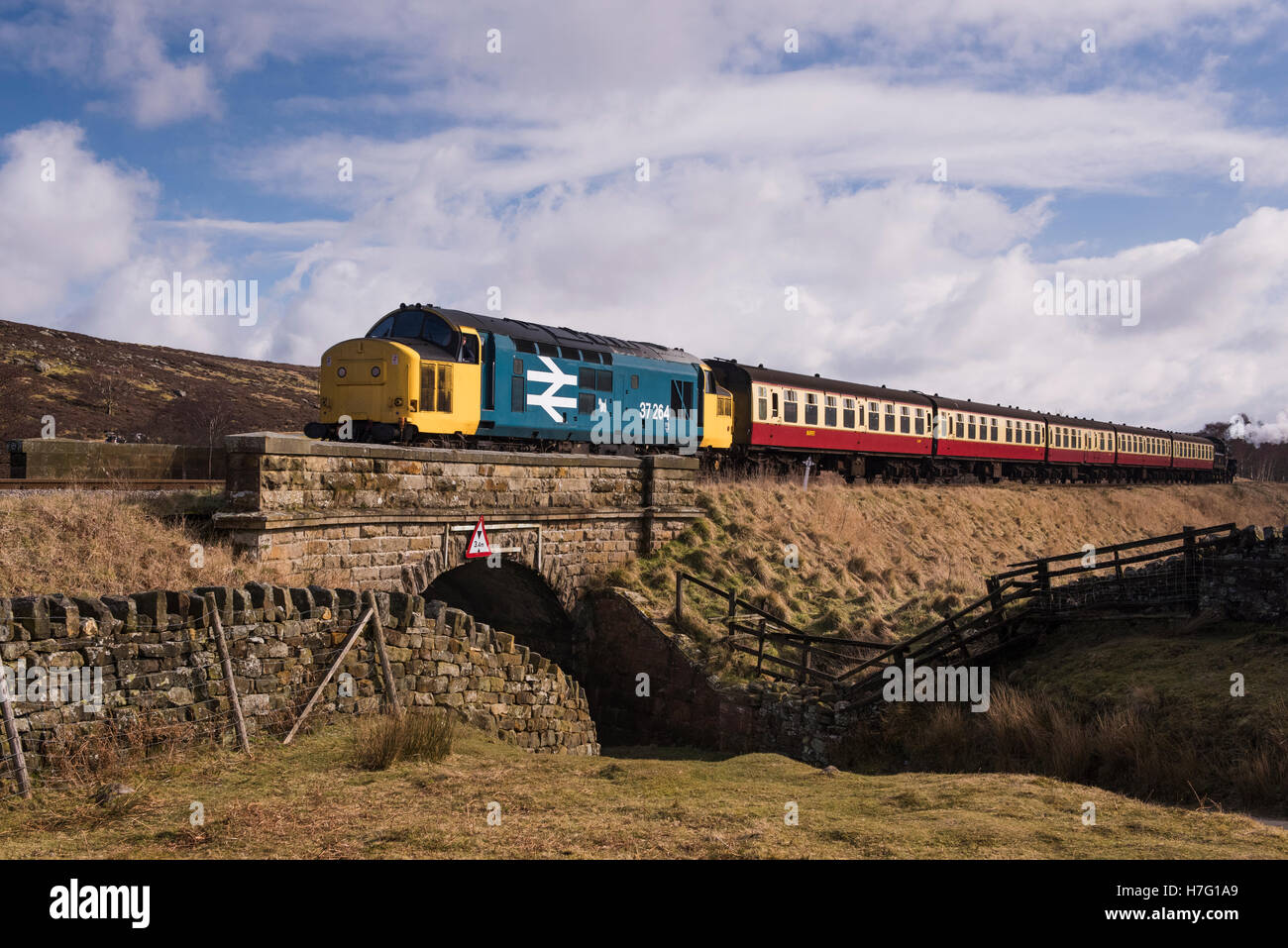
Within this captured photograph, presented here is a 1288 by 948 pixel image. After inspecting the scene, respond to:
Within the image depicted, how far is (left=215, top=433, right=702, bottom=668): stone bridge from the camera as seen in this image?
11.6 metres

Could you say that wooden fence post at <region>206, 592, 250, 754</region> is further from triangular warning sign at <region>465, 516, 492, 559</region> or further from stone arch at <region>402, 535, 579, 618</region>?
triangular warning sign at <region>465, 516, 492, 559</region>

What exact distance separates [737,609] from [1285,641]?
9303 mm

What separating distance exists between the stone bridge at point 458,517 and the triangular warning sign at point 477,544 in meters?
0.10

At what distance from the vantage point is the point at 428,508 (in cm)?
1402

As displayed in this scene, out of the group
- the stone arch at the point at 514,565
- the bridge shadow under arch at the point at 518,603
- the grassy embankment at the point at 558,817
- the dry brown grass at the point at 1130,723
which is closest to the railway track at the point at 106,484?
the stone arch at the point at 514,565

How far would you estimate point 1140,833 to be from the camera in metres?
6.86

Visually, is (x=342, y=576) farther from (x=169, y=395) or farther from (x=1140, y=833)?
(x=169, y=395)

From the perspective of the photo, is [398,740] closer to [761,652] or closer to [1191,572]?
[761,652]

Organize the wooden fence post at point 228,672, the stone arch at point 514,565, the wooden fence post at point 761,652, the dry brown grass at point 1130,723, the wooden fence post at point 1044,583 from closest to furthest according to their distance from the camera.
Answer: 1. the wooden fence post at point 228,672
2. the dry brown grass at point 1130,723
3. the stone arch at point 514,565
4. the wooden fence post at point 1044,583
5. the wooden fence post at point 761,652

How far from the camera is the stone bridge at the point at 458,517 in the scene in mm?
11586

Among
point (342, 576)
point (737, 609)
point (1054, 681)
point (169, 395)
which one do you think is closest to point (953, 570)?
point (737, 609)

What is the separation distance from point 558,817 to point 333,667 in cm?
370

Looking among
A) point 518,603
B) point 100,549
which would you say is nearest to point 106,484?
point 100,549

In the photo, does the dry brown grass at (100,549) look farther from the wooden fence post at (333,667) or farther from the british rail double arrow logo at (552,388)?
the british rail double arrow logo at (552,388)
